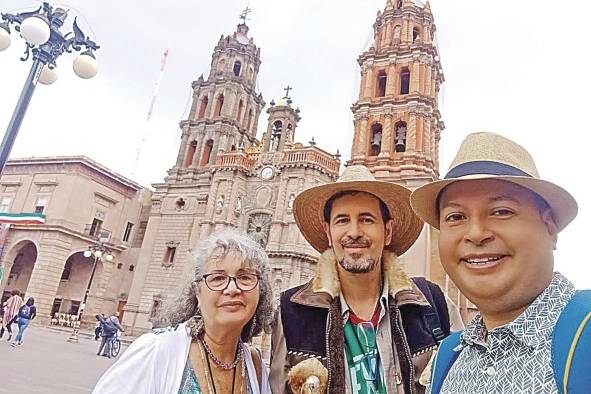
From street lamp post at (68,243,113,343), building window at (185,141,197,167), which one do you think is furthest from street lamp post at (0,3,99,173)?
building window at (185,141,197,167)

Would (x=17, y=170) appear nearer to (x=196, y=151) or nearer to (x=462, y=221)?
(x=196, y=151)

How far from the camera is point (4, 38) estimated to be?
6.74 metres

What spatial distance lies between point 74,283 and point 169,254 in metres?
7.93

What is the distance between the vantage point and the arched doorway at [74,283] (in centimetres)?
3070

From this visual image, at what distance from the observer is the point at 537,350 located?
1271 millimetres

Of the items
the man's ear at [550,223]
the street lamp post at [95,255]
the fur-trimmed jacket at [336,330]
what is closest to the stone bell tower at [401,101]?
the street lamp post at [95,255]

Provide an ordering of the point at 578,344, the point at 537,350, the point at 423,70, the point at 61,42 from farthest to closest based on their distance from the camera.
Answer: the point at 423,70 < the point at 61,42 < the point at 537,350 < the point at 578,344

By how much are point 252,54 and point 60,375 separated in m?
31.5

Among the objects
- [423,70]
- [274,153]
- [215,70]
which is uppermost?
[215,70]

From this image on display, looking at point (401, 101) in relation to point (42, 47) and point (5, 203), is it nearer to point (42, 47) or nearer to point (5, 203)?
point (42, 47)

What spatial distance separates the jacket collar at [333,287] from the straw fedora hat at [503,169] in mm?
1108

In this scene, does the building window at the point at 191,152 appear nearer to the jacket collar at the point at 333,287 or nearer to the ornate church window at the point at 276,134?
the ornate church window at the point at 276,134

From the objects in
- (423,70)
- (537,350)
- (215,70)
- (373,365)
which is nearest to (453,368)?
(537,350)

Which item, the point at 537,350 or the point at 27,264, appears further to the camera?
the point at 27,264
